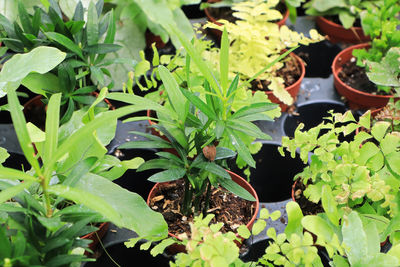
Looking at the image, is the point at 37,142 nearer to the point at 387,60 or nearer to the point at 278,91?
the point at 278,91

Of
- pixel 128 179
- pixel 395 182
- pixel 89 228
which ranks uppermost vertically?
pixel 89 228

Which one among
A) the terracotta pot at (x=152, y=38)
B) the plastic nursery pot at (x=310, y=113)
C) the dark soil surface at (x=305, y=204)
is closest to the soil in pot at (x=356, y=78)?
the plastic nursery pot at (x=310, y=113)

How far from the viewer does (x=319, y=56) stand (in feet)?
6.85

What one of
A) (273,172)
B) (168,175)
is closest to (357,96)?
(273,172)

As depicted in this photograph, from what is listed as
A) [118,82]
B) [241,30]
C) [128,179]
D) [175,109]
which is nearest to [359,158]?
[175,109]

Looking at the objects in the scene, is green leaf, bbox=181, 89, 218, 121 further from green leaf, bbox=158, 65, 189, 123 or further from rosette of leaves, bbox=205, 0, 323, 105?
rosette of leaves, bbox=205, 0, 323, 105

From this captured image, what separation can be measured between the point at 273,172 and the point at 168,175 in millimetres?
656

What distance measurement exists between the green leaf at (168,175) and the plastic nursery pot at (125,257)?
302 millimetres

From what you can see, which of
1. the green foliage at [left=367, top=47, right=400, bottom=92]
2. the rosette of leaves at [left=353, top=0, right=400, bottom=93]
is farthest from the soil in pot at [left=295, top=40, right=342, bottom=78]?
the green foliage at [left=367, top=47, right=400, bottom=92]

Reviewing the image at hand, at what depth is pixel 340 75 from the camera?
73.3 inches

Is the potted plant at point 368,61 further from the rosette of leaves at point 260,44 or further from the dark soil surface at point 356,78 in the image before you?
the rosette of leaves at point 260,44

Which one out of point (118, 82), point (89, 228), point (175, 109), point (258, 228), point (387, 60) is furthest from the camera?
point (118, 82)

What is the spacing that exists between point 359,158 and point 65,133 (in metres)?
0.74

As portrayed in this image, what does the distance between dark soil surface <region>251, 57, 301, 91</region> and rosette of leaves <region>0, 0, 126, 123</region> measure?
547mm
